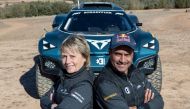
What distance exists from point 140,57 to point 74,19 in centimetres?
185

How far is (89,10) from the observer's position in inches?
337

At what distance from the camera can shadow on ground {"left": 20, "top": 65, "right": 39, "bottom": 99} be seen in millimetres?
8516

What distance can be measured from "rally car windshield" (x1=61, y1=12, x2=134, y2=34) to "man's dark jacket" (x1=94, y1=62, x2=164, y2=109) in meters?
4.56

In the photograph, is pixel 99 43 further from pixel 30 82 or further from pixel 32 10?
pixel 32 10

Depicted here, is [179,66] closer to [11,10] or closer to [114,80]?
[114,80]

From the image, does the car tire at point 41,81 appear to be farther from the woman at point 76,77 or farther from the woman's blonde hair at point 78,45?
the woman's blonde hair at point 78,45

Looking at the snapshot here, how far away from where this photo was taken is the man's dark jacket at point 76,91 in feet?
9.79

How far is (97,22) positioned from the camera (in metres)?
A: 8.23

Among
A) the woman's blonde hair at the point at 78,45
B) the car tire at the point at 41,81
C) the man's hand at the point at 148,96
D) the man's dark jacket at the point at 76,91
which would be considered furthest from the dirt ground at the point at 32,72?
the woman's blonde hair at the point at 78,45

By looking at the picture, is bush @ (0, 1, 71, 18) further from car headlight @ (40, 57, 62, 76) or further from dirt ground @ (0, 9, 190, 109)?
car headlight @ (40, 57, 62, 76)

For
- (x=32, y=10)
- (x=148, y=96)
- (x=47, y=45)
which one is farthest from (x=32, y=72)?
(x=32, y=10)

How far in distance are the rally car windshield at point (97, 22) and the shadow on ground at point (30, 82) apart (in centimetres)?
137

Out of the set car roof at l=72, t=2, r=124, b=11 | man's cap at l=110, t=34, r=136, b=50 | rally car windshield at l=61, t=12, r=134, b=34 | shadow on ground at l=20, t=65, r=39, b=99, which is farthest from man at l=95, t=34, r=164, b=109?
car roof at l=72, t=2, r=124, b=11

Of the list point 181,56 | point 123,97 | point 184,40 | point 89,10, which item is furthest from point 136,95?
point 184,40
